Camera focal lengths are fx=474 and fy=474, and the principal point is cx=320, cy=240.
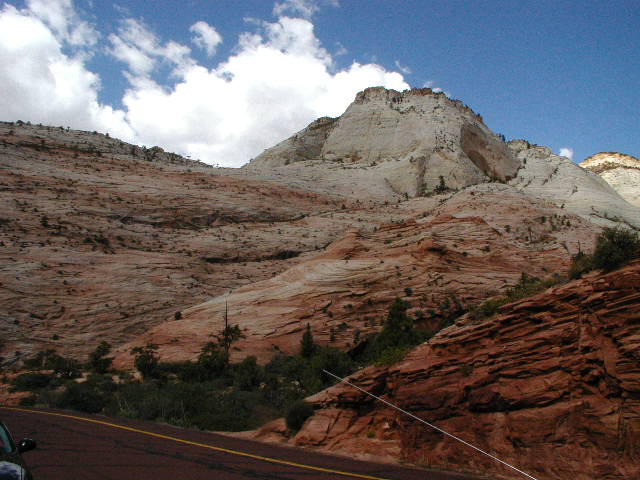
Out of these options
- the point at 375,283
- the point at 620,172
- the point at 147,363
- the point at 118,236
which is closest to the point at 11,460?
the point at 147,363

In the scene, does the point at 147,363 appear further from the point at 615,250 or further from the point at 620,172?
the point at 620,172

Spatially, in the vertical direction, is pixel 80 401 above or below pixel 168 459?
below

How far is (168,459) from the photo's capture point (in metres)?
8.02

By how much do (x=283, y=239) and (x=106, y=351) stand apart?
1828 centimetres

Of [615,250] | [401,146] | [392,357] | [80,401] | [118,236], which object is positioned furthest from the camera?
[401,146]

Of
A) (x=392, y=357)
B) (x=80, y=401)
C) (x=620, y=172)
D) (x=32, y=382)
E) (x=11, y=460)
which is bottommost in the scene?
(x=80, y=401)

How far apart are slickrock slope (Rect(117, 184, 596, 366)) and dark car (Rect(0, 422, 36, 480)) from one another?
18672mm

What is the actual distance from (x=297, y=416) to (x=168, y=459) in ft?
16.7

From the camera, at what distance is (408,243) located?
30.9 meters

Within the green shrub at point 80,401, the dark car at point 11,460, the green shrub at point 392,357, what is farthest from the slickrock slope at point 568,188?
the dark car at point 11,460

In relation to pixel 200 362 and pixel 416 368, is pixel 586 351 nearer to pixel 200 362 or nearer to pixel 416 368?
pixel 416 368

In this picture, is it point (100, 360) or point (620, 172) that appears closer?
point (100, 360)

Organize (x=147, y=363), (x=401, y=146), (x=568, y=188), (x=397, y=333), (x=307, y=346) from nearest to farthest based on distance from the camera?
(x=397, y=333) < (x=147, y=363) < (x=307, y=346) < (x=568, y=188) < (x=401, y=146)

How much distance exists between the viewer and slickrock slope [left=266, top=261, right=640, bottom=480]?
8234 mm
